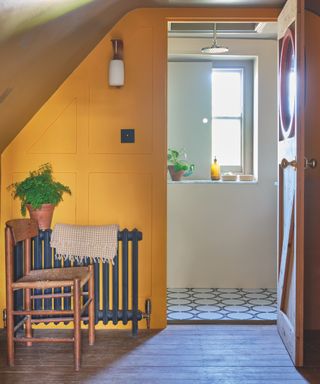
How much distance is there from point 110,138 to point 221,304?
5.12 feet

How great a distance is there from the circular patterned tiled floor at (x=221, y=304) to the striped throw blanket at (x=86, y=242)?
0.80m

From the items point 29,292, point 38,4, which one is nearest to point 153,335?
point 29,292

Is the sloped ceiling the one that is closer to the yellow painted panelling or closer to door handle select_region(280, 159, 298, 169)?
the yellow painted panelling

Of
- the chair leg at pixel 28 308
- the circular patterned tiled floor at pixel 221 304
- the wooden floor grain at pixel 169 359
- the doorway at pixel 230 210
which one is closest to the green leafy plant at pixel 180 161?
the doorway at pixel 230 210

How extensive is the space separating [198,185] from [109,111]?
133 centimetres

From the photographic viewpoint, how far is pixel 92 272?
9.57 ft

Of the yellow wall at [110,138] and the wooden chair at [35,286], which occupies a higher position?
the yellow wall at [110,138]

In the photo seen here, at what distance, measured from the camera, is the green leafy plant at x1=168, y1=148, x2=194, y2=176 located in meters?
4.36

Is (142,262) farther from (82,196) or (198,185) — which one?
(198,185)

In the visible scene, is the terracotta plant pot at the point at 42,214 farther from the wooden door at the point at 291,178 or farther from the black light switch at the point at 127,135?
the wooden door at the point at 291,178


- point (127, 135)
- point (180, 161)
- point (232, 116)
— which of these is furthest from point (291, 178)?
point (232, 116)

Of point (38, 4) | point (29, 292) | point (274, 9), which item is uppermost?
point (274, 9)

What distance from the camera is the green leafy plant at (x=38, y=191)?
2961mm

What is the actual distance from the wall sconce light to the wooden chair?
102cm
